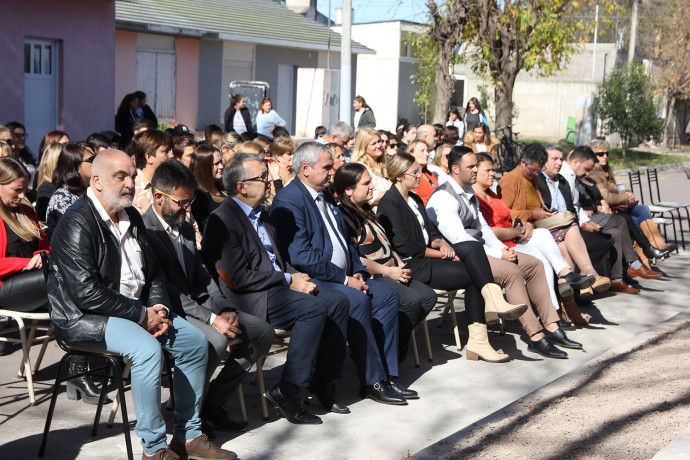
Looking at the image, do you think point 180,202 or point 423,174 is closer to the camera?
point 180,202

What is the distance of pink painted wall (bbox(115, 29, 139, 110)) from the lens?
24.2m

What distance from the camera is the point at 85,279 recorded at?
538 centimetres

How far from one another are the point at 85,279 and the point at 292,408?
1.75 metres

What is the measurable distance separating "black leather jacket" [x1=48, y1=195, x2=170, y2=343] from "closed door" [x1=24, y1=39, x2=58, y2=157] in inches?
442

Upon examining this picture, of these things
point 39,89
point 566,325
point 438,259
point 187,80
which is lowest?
point 566,325

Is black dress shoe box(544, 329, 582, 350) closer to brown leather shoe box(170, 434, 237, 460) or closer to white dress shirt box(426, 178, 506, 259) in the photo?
white dress shirt box(426, 178, 506, 259)

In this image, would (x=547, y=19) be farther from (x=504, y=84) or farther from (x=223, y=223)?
(x=223, y=223)

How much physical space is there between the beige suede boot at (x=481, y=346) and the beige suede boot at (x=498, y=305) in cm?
17

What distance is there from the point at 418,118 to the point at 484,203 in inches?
1305

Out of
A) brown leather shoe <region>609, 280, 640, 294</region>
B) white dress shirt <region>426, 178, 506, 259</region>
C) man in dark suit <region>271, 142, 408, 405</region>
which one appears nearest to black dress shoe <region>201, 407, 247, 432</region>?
man in dark suit <region>271, 142, 408, 405</region>

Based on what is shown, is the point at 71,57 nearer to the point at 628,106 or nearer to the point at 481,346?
the point at 481,346

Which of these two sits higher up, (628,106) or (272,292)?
(628,106)

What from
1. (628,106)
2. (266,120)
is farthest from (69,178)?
(628,106)

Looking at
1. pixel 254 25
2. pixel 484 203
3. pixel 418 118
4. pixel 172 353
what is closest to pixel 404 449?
pixel 172 353
